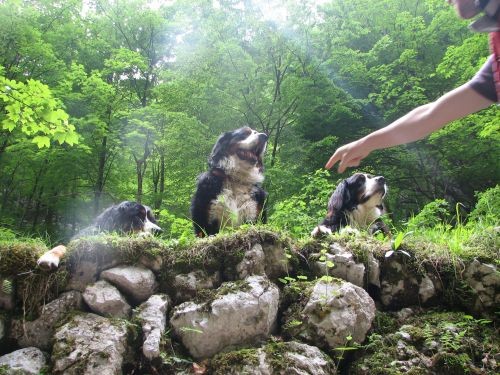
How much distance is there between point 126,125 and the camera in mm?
14422

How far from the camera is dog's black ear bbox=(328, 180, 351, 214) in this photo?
6109mm

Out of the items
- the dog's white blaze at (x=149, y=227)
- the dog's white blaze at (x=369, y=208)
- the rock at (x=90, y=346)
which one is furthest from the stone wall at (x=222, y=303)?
the dog's white blaze at (x=369, y=208)

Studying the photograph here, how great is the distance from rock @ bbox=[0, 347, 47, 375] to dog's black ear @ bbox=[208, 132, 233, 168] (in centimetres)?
342

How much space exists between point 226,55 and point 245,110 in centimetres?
181

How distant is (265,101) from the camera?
13227 mm

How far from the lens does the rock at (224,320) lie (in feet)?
10.6

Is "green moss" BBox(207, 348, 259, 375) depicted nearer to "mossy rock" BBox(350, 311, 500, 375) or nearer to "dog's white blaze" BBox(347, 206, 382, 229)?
"mossy rock" BBox(350, 311, 500, 375)

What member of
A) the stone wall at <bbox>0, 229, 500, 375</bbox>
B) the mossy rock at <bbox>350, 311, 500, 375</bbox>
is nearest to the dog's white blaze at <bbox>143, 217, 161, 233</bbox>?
the stone wall at <bbox>0, 229, 500, 375</bbox>

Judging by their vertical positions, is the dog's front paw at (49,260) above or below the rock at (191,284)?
above

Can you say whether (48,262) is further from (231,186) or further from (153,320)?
(231,186)

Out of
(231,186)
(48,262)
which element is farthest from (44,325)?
(231,186)

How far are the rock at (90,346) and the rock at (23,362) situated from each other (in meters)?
0.15

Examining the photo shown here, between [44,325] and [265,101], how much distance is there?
35.9 feet

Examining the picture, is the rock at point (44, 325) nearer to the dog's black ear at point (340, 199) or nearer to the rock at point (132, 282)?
the rock at point (132, 282)
